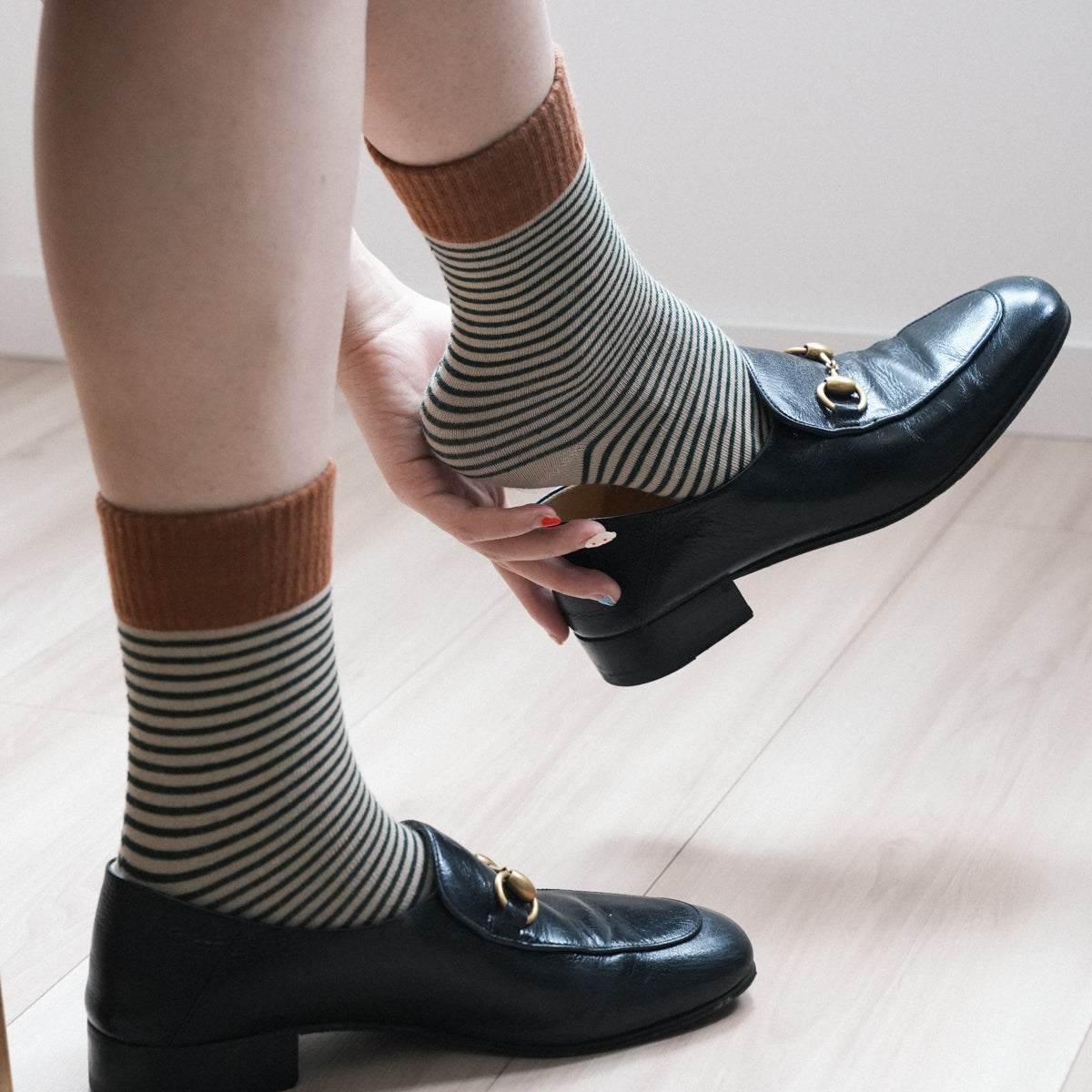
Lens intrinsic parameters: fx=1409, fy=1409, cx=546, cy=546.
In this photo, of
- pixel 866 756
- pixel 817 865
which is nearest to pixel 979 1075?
pixel 817 865

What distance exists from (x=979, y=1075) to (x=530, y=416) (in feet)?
1.22

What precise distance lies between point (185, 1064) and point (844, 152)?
126cm

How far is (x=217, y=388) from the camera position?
48cm

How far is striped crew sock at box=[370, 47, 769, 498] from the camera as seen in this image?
662 mm

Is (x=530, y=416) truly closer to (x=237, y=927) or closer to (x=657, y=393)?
(x=657, y=393)

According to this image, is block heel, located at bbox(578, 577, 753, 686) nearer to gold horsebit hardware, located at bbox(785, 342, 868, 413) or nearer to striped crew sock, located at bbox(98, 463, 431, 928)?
gold horsebit hardware, located at bbox(785, 342, 868, 413)

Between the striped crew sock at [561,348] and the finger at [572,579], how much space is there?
0.05 metres

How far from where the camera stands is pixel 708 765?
0.90 meters

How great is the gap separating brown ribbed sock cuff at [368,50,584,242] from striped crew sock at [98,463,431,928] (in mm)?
178

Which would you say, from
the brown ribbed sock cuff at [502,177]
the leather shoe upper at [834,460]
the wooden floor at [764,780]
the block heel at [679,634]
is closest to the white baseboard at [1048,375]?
the wooden floor at [764,780]

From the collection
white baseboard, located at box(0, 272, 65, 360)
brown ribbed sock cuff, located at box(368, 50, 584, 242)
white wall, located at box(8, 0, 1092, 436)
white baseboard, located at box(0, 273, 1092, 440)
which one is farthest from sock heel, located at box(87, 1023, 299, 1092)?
white baseboard, located at box(0, 272, 65, 360)

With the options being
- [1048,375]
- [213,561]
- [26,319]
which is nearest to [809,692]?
[213,561]

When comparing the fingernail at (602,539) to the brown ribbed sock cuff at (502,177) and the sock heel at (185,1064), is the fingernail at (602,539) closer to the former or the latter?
the brown ribbed sock cuff at (502,177)

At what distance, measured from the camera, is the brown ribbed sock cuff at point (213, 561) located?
51 cm
